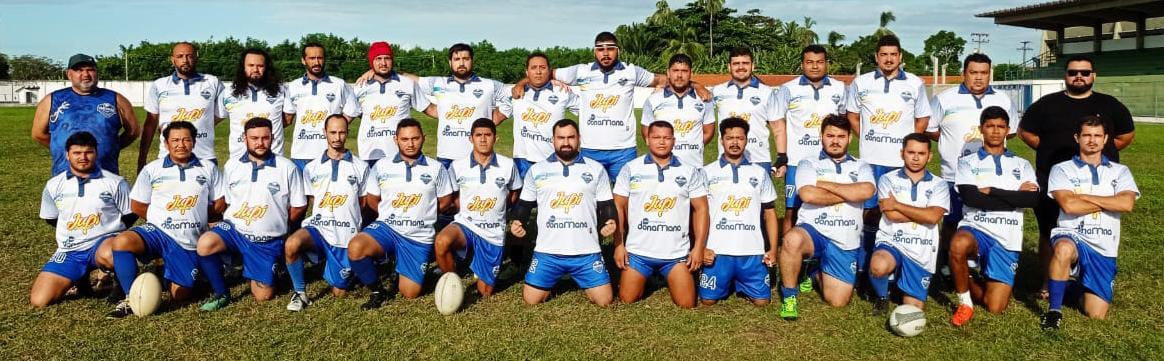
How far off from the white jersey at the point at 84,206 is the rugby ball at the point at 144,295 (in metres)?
0.79

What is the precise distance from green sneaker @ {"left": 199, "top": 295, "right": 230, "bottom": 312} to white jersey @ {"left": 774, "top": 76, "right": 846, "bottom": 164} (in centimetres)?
450

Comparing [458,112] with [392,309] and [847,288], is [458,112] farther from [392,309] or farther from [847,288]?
[847,288]

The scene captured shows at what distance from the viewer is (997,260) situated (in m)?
5.56

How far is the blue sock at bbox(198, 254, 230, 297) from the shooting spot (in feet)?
18.8

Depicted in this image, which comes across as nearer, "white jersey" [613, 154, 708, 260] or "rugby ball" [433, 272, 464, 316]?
"rugby ball" [433, 272, 464, 316]

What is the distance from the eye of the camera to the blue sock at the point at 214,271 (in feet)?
18.8

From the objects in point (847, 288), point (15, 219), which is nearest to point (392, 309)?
point (847, 288)

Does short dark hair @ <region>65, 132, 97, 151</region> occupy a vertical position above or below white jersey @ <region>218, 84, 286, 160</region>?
below

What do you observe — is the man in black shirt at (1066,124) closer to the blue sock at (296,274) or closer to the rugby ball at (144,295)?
the blue sock at (296,274)

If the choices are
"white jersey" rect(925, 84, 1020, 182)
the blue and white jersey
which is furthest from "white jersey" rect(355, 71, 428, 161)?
"white jersey" rect(925, 84, 1020, 182)

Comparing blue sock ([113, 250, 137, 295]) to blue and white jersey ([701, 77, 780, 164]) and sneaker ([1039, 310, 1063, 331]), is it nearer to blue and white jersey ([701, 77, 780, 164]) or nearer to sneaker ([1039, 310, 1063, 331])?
blue and white jersey ([701, 77, 780, 164])

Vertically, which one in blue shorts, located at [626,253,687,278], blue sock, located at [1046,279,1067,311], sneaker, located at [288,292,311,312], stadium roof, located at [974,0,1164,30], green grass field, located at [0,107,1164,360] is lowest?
green grass field, located at [0,107,1164,360]

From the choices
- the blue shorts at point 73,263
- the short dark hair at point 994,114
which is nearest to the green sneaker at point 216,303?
the blue shorts at point 73,263

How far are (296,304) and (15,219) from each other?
5.34 metres
